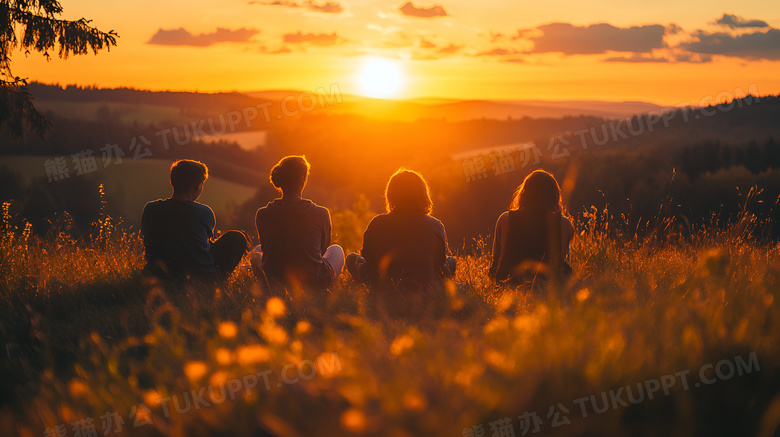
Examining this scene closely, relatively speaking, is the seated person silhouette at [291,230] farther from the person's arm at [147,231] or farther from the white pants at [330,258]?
the person's arm at [147,231]

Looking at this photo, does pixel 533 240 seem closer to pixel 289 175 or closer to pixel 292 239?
pixel 292 239

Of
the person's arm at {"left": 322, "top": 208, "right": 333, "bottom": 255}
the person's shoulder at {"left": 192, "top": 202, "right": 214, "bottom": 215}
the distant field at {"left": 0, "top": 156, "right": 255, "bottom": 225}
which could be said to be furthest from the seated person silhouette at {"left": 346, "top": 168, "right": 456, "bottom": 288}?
the distant field at {"left": 0, "top": 156, "right": 255, "bottom": 225}

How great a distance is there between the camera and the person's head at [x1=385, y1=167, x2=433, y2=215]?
4824 millimetres

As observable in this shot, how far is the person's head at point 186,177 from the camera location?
16.8ft

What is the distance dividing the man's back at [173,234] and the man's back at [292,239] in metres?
0.61

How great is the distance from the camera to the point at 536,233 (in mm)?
5164

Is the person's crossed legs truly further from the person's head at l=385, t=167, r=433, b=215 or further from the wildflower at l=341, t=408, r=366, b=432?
the wildflower at l=341, t=408, r=366, b=432

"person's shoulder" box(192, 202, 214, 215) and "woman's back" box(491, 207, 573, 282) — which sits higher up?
"person's shoulder" box(192, 202, 214, 215)

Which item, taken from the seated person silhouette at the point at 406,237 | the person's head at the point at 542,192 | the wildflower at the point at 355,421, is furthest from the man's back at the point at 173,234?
the wildflower at the point at 355,421

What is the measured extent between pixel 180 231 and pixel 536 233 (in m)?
3.34

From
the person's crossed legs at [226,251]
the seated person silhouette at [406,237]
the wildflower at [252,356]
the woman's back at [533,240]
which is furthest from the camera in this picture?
the person's crossed legs at [226,251]

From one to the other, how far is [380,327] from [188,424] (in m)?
1.42

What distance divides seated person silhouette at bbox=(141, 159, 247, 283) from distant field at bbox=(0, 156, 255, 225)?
50414 mm

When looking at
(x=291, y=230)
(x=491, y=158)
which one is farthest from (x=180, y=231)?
(x=491, y=158)
